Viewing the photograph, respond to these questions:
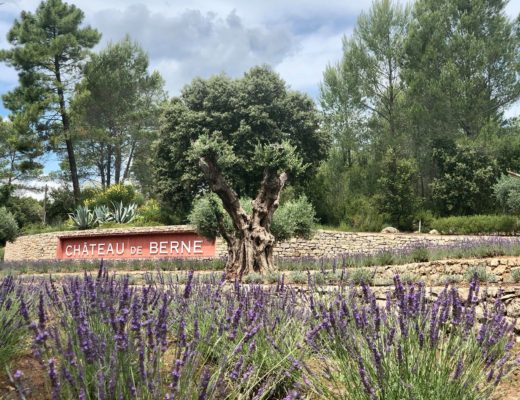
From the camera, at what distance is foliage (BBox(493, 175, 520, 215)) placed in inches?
727

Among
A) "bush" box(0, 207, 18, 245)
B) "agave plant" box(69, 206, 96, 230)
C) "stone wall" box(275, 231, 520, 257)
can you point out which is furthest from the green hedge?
"bush" box(0, 207, 18, 245)

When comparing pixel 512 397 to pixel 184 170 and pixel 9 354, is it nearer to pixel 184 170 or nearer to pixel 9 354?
pixel 9 354

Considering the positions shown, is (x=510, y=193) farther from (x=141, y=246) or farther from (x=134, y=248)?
(x=134, y=248)

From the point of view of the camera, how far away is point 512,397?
10.6 ft

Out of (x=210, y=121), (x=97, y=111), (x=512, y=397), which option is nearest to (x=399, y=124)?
(x=210, y=121)

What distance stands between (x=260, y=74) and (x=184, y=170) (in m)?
5.74

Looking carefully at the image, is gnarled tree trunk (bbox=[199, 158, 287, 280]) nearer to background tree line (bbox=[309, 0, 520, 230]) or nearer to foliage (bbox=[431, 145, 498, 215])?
background tree line (bbox=[309, 0, 520, 230])

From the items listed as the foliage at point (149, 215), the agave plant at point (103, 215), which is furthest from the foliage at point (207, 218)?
the agave plant at point (103, 215)

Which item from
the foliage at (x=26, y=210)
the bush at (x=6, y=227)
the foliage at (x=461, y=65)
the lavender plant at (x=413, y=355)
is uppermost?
the foliage at (x=461, y=65)

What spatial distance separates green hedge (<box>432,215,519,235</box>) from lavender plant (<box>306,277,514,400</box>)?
57.6ft

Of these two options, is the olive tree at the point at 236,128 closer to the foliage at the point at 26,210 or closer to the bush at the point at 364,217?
the bush at the point at 364,217

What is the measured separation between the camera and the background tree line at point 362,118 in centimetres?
2312

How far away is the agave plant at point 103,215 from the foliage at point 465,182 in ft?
49.8

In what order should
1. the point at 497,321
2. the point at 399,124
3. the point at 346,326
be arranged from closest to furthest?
1. the point at 497,321
2. the point at 346,326
3. the point at 399,124
